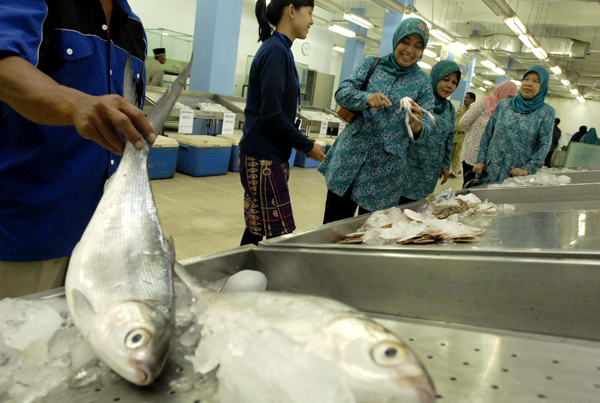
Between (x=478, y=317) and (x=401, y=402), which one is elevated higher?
(x=401, y=402)

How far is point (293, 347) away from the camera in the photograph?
57 centimetres

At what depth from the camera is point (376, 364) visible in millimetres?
513

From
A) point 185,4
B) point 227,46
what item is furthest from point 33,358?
point 185,4

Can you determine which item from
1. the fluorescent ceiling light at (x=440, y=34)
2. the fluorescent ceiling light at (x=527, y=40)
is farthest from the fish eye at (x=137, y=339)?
the fluorescent ceiling light at (x=527, y=40)

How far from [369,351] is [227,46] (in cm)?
802

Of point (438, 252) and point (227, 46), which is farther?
point (227, 46)

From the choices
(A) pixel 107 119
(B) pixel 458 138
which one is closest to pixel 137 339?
(A) pixel 107 119

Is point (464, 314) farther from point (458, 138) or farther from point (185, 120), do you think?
point (458, 138)

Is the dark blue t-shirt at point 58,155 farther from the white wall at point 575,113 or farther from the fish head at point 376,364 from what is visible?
the white wall at point 575,113

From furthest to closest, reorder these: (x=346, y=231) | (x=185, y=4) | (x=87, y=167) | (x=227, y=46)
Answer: (x=185, y=4)
(x=227, y=46)
(x=346, y=231)
(x=87, y=167)

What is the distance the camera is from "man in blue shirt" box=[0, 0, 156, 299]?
1098 millimetres

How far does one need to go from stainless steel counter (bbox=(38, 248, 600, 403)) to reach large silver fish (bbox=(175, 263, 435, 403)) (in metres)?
0.08

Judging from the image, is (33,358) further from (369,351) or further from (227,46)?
(227,46)

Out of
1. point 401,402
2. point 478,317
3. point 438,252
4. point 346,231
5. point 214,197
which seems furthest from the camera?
point 214,197
